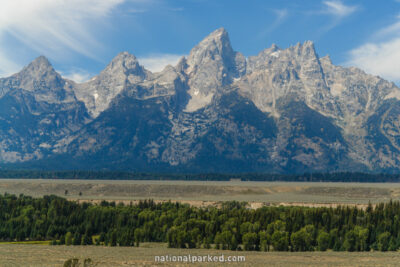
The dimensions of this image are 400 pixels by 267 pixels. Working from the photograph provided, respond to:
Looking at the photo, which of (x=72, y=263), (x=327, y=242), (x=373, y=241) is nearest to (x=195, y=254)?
(x=72, y=263)

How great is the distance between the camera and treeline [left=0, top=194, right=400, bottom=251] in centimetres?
12238

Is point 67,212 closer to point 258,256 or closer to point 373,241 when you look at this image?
point 258,256

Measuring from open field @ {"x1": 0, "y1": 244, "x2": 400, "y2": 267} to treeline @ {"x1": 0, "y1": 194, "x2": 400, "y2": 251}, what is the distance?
7.00 m

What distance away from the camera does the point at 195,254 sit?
350 feet

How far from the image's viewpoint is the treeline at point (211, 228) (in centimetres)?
12238

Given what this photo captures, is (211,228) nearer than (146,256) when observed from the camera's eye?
No

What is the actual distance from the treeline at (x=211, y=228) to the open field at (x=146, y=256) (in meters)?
7.00

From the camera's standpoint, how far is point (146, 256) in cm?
10331

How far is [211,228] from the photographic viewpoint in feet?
429

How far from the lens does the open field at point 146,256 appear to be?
9523cm

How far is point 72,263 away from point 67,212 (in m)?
72.4

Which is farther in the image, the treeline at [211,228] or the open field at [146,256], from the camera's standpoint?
the treeline at [211,228]

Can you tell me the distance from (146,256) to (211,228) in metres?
30.8

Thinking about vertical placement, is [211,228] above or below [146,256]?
above
